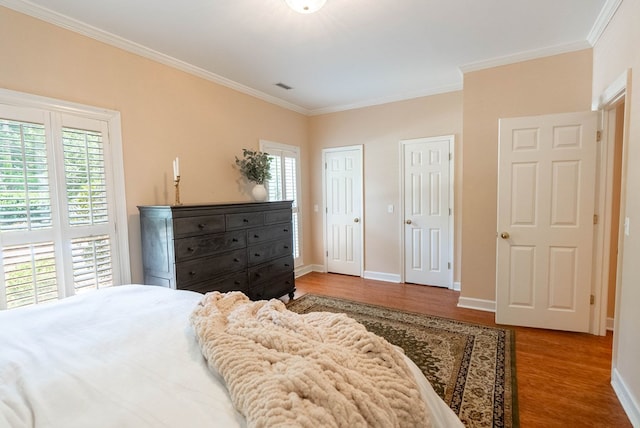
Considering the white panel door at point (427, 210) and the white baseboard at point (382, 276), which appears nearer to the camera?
the white panel door at point (427, 210)

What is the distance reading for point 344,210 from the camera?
4.99 m

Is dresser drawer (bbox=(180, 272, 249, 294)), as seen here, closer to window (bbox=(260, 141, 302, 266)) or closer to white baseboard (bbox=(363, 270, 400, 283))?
window (bbox=(260, 141, 302, 266))

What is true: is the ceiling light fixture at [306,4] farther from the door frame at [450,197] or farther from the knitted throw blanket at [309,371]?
the door frame at [450,197]

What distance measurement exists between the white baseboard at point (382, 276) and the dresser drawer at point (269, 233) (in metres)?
1.62

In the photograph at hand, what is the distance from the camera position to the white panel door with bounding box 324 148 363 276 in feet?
15.9

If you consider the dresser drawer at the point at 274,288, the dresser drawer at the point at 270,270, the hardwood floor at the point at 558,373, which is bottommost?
the hardwood floor at the point at 558,373

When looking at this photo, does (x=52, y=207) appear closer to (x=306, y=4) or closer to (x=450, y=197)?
(x=306, y=4)

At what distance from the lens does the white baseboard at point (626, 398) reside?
5.67ft

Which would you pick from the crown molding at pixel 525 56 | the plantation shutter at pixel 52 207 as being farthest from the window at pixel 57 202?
the crown molding at pixel 525 56

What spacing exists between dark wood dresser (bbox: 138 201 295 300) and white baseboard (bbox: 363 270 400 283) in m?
1.56

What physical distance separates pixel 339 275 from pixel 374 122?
8.22 feet

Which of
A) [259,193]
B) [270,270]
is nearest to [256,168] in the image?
[259,193]

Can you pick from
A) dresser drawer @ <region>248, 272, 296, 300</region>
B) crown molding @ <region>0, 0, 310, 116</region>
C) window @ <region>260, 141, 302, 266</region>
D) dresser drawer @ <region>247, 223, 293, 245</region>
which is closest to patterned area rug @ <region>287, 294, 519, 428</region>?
dresser drawer @ <region>248, 272, 296, 300</region>

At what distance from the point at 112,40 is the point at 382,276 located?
426 cm
